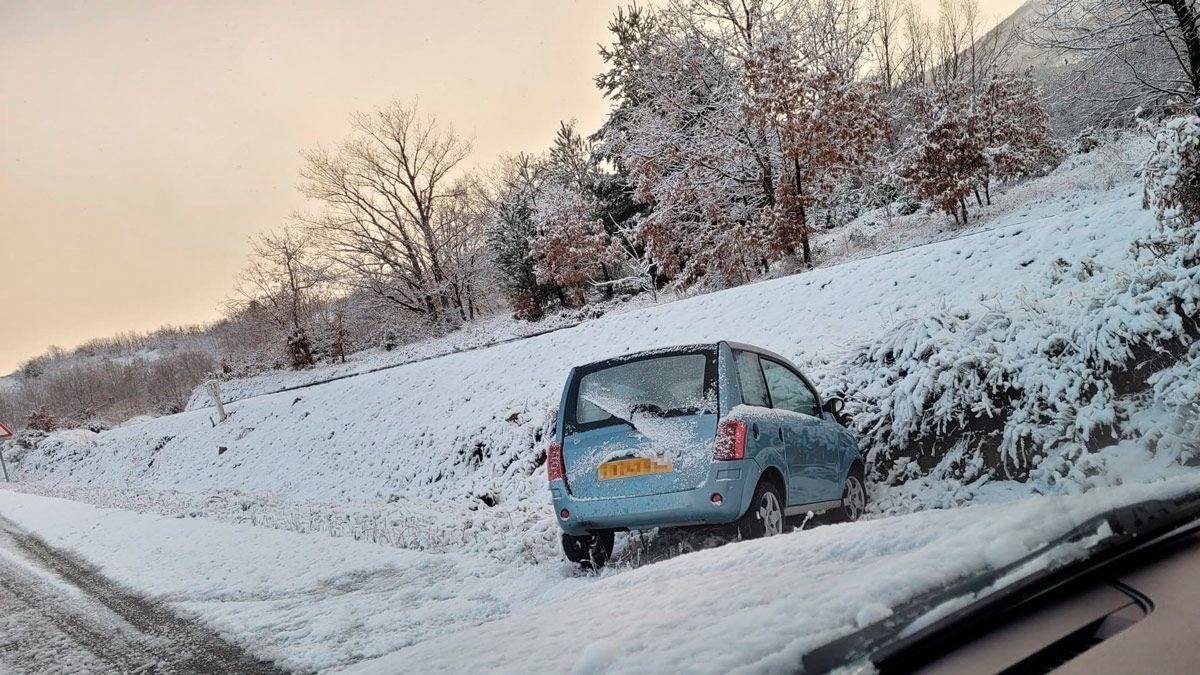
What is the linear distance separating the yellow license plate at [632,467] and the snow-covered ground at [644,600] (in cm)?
92

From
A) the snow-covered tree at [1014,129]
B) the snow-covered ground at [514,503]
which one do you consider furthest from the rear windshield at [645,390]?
the snow-covered tree at [1014,129]

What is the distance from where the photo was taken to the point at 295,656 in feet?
14.2

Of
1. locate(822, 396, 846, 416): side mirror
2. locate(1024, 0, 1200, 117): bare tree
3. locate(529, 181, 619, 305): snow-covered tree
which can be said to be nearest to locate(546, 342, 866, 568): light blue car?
locate(822, 396, 846, 416): side mirror

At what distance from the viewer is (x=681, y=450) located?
5.09m

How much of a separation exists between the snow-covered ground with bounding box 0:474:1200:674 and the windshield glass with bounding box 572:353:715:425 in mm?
1355

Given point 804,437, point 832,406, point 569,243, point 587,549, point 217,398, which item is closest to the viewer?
point 587,549

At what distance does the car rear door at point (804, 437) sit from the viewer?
5.70m

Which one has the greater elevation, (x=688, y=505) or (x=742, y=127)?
(x=742, y=127)

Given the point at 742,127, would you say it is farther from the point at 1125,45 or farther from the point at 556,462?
the point at 556,462

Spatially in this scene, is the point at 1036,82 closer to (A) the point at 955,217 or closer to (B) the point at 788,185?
(A) the point at 955,217

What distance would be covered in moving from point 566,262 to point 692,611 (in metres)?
32.5

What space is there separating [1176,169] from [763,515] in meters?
5.05

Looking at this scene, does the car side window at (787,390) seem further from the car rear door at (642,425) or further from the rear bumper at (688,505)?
the rear bumper at (688,505)

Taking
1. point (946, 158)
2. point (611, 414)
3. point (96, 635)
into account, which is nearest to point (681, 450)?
point (611, 414)
